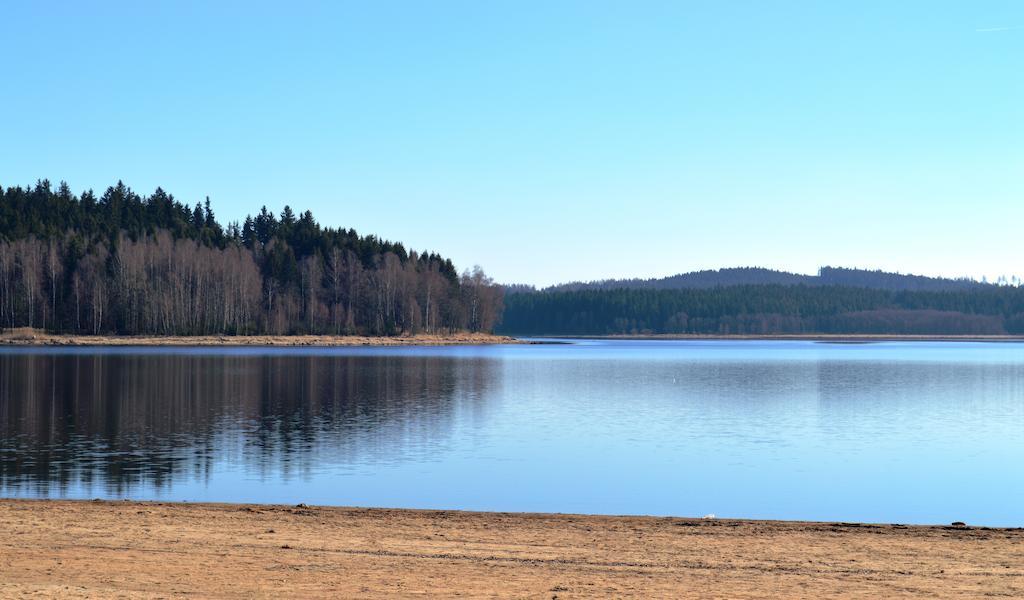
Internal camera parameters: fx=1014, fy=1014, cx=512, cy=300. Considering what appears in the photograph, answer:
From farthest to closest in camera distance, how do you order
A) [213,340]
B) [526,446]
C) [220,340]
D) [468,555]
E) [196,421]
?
[220,340] < [213,340] < [196,421] < [526,446] < [468,555]

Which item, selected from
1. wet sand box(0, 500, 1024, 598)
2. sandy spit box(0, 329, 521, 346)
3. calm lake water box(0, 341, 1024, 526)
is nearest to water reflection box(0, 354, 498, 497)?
calm lake water box(0, 341, 1024, 526)

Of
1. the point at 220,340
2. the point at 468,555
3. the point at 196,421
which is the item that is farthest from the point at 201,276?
the point at 468,555

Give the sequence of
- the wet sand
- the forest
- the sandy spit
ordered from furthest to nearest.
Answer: the forest
the sandy spit
the wet sand

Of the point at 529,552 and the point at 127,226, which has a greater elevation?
the point at 127,226

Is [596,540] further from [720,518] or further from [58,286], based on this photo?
[58,286]

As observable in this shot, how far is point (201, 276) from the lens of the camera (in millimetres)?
131625

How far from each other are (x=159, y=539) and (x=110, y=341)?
11141 cm

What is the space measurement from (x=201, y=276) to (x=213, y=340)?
438 inches

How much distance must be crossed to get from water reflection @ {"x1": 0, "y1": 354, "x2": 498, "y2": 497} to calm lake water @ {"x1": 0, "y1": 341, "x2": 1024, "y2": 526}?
0.36ft

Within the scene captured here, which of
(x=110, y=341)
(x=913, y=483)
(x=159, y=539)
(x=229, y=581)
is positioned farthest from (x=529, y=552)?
(x=110, y=341)

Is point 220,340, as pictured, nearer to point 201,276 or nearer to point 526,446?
point 201,276

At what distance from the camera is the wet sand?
11.7 meters

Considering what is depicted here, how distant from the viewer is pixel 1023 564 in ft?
43.8

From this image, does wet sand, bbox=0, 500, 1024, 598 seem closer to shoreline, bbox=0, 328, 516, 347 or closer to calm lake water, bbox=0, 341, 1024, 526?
calm lake water, bbox=0, 341, 1024, 526
